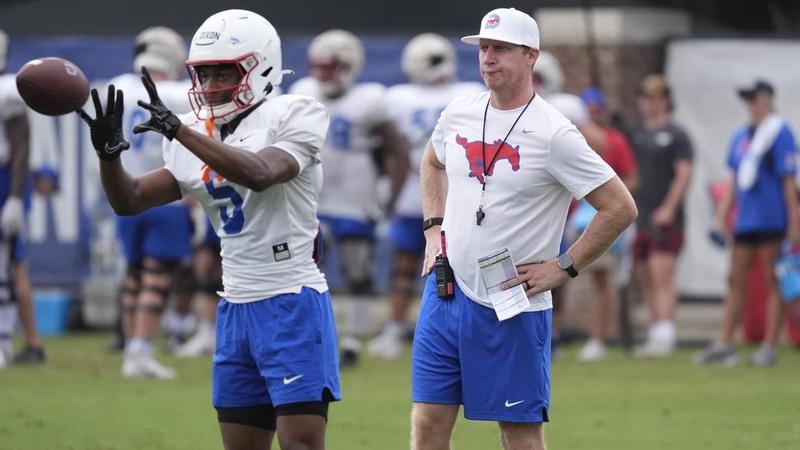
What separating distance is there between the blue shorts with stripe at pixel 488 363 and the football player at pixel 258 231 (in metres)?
0.44

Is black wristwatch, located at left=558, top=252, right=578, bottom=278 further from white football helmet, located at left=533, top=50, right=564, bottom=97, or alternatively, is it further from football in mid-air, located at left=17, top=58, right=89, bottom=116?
white football helmet, located at left=533, top=50, right=564, bottom=97

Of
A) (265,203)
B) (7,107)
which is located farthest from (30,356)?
(265,203)

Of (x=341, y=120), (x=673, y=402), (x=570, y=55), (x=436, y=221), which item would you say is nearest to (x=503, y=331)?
(x=436, y=221)

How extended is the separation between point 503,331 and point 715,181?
9.72 m

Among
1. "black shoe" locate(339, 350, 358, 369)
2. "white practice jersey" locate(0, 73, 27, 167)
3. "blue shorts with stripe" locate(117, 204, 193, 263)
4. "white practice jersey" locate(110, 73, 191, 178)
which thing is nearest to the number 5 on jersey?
"white practice jersey" locate(110, 73, 191, 178)

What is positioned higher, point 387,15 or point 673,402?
point 387,15

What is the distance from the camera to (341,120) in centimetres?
1253

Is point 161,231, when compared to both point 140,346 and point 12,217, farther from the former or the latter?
point 12,217

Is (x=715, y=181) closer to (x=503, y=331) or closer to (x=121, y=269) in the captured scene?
(x=121, y=269)

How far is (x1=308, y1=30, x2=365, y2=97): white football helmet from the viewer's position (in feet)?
40.4

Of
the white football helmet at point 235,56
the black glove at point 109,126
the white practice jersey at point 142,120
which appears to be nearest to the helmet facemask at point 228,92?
the white football helmet at point 235,56

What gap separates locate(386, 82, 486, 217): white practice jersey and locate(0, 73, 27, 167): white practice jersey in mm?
2976

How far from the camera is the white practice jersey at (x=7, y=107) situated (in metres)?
11.6

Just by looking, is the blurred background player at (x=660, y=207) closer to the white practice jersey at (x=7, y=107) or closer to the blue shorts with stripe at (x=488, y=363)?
the white practice jersey at (x=7, y=107)
